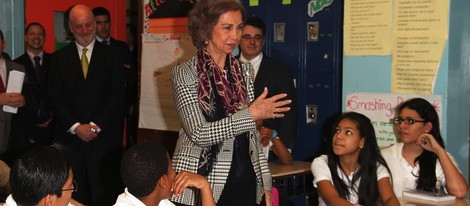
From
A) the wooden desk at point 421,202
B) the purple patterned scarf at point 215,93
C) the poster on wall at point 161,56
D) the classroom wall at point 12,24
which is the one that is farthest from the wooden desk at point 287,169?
the classroom wall at point 12,24

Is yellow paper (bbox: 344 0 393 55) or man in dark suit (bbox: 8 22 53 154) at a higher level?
yellow paper (bbox: 344 0 393 55)

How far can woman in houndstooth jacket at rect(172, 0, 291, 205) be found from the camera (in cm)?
316

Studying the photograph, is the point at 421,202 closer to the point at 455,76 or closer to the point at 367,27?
the point at 455,76

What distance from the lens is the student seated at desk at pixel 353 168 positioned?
14.0ft

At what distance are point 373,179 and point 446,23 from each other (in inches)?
49.0

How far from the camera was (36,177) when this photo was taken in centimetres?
277

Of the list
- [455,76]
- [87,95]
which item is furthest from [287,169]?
[87,95]

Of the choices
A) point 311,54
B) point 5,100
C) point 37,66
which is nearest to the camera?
point 5,100

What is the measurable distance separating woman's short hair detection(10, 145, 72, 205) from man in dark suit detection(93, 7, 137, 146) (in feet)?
14.9

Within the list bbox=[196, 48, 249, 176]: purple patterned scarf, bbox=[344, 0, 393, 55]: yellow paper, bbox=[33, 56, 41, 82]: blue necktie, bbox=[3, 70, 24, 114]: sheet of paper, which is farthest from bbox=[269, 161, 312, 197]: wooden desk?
bbox=[33, 56, 41, 82]: blue necktie

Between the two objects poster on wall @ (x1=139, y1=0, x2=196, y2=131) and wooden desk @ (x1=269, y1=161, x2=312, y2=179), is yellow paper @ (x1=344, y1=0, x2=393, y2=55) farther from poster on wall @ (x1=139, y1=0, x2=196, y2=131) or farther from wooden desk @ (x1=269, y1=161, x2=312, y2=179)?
poster on wall @ (x1=139, y1=0, x2=196, y2=131)

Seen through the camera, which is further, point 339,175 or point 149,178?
point 339,175

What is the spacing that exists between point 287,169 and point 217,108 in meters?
2.04

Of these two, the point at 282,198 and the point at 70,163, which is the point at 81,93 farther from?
the point at 70,163
